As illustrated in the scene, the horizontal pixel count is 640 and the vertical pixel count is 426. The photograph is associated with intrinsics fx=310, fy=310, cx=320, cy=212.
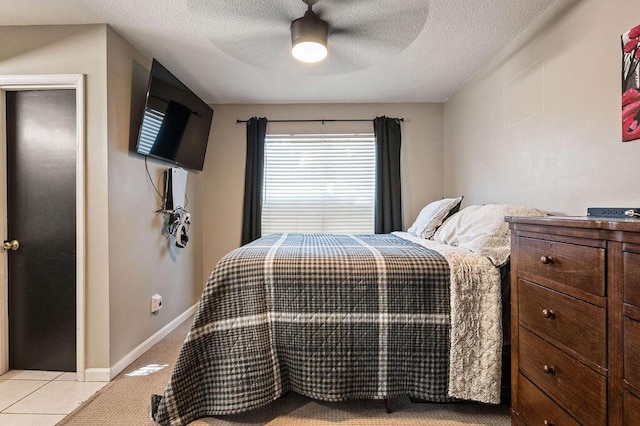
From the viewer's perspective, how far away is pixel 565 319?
3.37 feet

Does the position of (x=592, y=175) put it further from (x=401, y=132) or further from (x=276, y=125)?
(x=276, y=125)

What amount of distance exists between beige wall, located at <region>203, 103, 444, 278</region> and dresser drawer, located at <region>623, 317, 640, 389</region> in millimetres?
2829

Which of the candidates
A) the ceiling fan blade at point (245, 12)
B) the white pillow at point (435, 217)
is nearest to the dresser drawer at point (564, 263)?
the white pillow at point (435, 217)

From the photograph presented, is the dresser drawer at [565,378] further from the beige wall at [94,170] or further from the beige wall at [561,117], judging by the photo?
the beige wall at [94,170]

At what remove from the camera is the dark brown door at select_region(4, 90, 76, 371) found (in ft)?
6.77

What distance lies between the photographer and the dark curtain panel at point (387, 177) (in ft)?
11.5

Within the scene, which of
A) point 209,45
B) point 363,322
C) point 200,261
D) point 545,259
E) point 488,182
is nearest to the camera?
point 545,259

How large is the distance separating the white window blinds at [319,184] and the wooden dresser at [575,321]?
2.35 m

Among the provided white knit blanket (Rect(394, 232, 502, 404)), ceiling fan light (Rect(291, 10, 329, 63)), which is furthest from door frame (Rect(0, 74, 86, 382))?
white knit blanket (Rect(394, 232, 502, 404))

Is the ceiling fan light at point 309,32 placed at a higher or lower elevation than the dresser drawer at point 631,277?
higher

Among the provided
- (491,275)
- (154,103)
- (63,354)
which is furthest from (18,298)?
(491,275)

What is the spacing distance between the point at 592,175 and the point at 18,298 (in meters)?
3.53

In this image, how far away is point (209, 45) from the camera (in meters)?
2.26

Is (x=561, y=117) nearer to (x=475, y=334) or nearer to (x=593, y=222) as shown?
(x=593, y=222)
